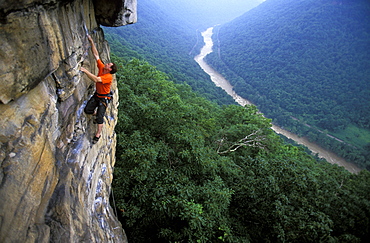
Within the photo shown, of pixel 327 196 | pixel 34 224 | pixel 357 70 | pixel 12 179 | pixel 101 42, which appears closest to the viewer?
pixel 12 179

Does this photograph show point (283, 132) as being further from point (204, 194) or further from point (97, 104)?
point (97, 104)

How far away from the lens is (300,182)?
866 cm

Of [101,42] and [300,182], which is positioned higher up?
[101,42]

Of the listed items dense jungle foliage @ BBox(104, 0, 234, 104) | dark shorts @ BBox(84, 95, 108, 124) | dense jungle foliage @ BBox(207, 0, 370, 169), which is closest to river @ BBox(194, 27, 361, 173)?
dense jungle foliage @ BBox(207, 0, 370, 169)

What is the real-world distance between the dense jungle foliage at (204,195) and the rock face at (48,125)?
8.09 feet

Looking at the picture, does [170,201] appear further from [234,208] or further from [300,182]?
[300,182]

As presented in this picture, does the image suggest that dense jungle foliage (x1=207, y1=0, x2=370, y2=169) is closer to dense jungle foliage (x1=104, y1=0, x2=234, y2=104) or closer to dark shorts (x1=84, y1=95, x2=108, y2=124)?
dense jungle foliage (x1=104, y1=0, x2=234, y2=104)

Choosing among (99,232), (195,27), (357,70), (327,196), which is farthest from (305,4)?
(99,232)

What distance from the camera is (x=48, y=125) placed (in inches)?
143

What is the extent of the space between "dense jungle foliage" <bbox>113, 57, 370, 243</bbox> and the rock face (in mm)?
2465

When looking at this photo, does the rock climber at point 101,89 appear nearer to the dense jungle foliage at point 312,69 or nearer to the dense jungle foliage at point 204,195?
the dense jungle foliage at point 204,195

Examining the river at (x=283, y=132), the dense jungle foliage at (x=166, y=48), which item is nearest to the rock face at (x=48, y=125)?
the dense jungle foliage at (x=166, y=48)

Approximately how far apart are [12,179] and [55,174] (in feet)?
2.80

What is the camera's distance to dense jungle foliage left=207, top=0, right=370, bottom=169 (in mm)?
47750
